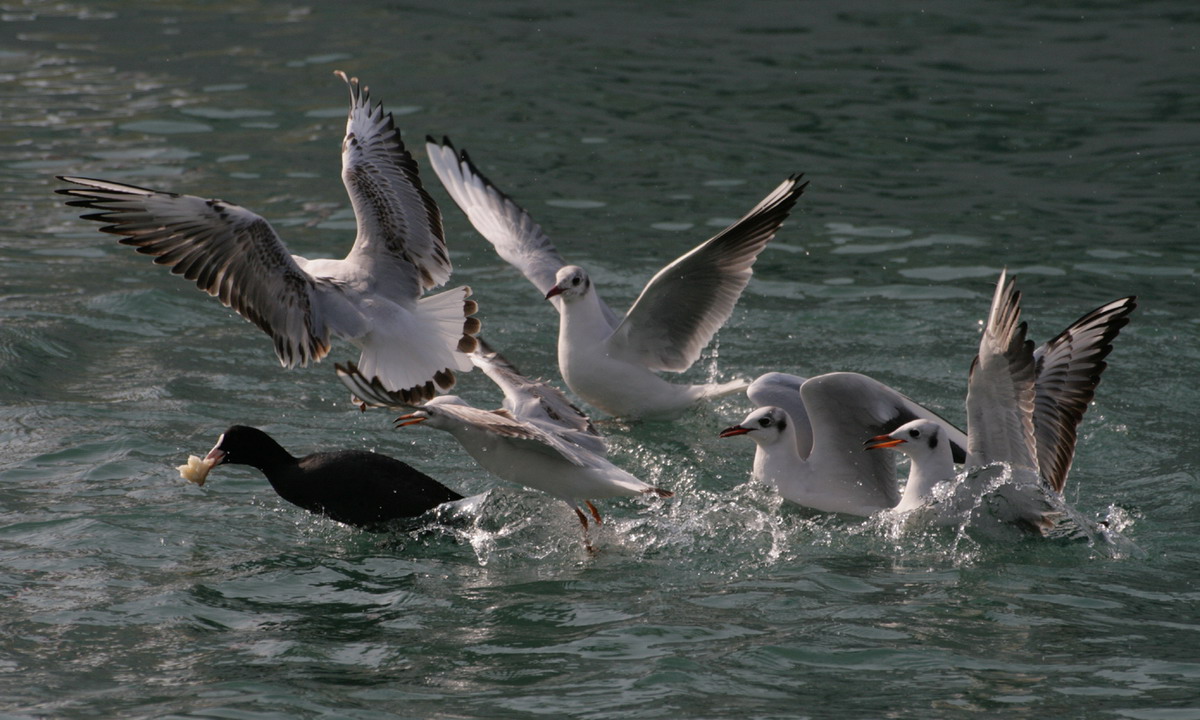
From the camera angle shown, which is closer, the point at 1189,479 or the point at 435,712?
the point at 435,712

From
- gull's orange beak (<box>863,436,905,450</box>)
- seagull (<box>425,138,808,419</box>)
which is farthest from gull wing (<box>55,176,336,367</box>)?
gull's orange beak (<box>863,436,905,450</box>)

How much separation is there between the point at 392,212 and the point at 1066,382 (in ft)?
11.6

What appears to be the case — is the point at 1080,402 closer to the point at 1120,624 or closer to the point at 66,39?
the point at 1120,624

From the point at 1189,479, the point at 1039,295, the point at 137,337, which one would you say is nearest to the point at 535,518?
the point at 1189,479

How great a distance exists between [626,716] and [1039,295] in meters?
6.57

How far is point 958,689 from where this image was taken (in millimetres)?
4977

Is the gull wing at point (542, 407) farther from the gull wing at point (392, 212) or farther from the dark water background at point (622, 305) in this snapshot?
the gull wing at point (392, 212)

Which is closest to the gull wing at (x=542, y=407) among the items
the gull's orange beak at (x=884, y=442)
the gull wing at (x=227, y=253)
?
the gull wing at (x=227, y=253)

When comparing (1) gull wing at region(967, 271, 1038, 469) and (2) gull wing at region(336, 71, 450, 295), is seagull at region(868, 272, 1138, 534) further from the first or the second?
(2) gull wing at region(336, 71, 450, 295)

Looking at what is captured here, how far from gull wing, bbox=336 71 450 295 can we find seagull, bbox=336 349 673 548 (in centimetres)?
95

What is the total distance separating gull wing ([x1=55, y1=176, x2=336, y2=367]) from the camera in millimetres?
6648

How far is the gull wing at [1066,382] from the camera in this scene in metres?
6.83

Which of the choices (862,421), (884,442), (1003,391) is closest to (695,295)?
(862,421)

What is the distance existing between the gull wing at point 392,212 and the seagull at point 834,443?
72.3 inches
